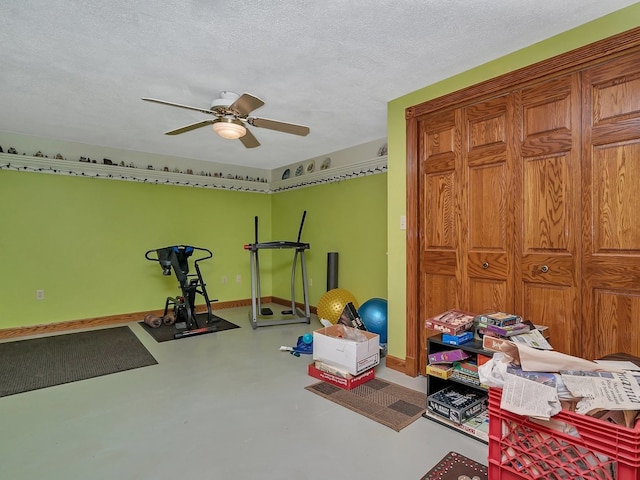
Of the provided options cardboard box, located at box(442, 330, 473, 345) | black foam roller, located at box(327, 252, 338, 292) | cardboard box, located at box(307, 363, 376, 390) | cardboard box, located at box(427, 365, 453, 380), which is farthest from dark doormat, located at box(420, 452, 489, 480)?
black foam roller, located at box(327, 252, 338, 292)

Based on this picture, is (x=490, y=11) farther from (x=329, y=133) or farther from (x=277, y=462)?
(x=277, y=462)

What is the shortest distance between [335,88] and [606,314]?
236cm

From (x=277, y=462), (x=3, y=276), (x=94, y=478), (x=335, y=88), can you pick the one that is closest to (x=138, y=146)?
(x=3, y=276)

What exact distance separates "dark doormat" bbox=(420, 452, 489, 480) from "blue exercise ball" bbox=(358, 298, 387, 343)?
5.66 feet

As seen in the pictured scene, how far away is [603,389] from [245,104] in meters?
2.47

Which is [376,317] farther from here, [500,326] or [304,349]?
[500,326]

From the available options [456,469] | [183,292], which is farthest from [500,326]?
[183,292]

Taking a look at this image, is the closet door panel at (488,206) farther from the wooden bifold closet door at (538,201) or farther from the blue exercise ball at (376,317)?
the blue exercise ball at (376,317)

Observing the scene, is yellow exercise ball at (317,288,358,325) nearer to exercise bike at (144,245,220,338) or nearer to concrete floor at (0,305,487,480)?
A: concrete floor at (0,305,487,480)

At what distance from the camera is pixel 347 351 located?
2.62m

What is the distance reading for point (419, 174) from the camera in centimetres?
279

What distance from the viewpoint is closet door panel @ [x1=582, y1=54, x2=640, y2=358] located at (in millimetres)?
1812

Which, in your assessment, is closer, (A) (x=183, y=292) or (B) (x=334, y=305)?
(B) (x=334, y=305)

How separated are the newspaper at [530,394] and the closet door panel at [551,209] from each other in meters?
1.18
